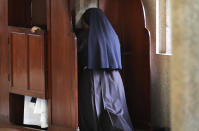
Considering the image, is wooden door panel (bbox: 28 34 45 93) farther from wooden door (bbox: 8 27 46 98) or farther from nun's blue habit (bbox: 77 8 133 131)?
nun's blue habit (bbox: 77 8 133 131)

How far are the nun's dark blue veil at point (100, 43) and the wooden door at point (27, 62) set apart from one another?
1.79 feet

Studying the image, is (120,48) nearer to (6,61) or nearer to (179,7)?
(6,61)

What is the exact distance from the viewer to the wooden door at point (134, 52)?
482cm

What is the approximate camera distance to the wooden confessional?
4.38 metres

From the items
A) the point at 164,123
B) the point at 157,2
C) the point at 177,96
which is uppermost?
the point at 157,2

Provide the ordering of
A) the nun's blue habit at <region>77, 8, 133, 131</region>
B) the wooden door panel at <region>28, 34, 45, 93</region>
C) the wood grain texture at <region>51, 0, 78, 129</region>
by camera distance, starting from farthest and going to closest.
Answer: the wooden door panel at <region>28, 34, 45, 93</region> → the nun's blue habit at <region>77, 8, 133, 131</region> → the wood grain texture at <region>51, 0, 78, 129</region>

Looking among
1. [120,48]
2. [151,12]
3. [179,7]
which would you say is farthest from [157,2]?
[179,7]

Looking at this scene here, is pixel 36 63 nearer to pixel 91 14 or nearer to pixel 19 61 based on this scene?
pixel 19 61

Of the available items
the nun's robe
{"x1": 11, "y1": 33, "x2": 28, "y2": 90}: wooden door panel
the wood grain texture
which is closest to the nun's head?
the nun's robe

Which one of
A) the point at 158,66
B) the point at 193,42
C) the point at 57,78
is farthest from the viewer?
the point at 158,66

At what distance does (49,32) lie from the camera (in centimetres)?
452

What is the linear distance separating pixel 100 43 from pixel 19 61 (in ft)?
3.50

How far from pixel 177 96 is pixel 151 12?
2411mm

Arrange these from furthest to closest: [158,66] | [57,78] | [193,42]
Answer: [158,66] → [57,78] → [193,42]
